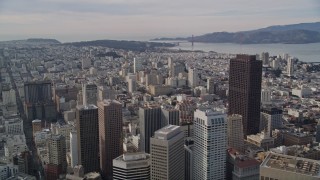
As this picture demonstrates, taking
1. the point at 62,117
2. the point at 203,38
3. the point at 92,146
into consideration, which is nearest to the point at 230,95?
the point at 92,146

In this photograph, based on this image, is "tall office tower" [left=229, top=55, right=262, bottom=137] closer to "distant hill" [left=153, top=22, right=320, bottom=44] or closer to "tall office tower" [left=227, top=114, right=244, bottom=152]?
"tall office tower" [left=227, top=114, right=244, bottom=152]

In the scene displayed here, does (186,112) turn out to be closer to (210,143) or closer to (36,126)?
(36,126)

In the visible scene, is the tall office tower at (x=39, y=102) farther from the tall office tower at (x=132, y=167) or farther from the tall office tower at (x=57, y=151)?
the tall office tower at (x=132, y=167)

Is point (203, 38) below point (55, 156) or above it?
above

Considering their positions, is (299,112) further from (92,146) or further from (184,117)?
(92,146)

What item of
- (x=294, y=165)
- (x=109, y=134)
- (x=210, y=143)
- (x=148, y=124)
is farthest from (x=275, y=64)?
(x=294, y=165)

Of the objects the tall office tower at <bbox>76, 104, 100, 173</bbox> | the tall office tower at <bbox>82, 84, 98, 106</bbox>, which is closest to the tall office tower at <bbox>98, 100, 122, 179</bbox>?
the tall office tower at <bbox>76, 104, 100, 173</bbox>
